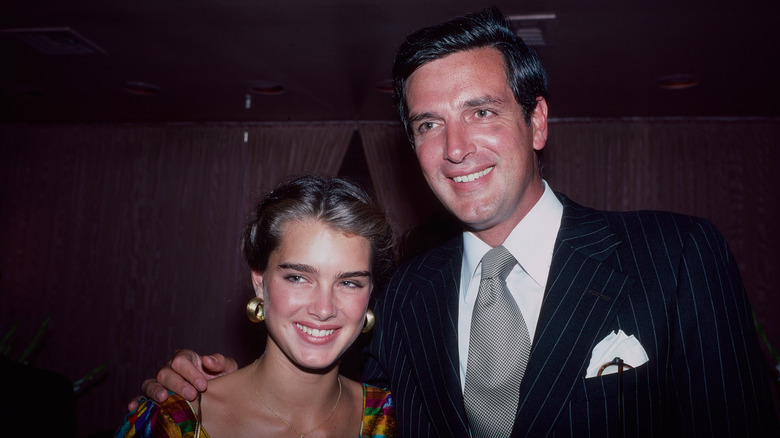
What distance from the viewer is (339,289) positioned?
1.71 metres

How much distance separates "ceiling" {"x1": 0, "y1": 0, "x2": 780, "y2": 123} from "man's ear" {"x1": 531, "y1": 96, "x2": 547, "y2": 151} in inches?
66.2

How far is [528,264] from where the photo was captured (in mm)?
1656

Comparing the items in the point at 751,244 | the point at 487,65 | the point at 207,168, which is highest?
the point at 207,168

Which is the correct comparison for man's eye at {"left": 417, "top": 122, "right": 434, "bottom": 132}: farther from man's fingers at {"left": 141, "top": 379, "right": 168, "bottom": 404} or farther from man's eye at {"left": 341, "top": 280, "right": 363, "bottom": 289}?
man's fingers at {"left": 141, "top": 379, "right": 168, "bottom": 404}

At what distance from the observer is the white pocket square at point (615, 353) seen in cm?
139

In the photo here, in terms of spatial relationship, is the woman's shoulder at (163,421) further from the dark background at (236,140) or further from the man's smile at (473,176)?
the dark background at (236,140)

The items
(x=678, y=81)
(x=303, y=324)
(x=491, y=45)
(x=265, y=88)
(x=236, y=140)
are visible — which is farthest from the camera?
(x=236, y=140)

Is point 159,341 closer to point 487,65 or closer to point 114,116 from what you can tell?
point 114,116

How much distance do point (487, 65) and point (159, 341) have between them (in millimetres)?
6009

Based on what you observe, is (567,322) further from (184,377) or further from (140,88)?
(140,88)

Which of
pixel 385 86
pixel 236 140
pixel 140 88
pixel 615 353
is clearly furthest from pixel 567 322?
pixel 236 140

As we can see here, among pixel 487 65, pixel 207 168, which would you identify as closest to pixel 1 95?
pixel 207 168

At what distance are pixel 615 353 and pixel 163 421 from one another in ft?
4.33

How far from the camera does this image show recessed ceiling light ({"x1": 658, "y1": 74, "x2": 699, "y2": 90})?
14.6 ft
